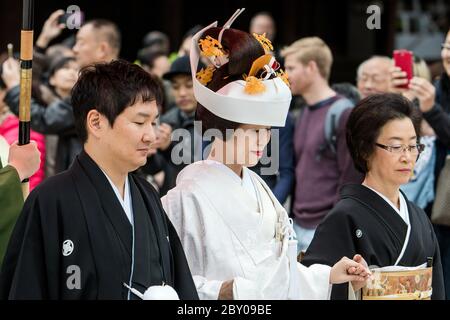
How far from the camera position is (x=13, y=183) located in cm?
448

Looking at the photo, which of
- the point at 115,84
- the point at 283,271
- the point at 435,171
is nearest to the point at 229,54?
the point at 115,84

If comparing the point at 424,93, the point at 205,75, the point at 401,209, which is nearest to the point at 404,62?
the point at 424,93

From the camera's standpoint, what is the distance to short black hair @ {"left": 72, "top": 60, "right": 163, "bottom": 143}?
4066 millimetres

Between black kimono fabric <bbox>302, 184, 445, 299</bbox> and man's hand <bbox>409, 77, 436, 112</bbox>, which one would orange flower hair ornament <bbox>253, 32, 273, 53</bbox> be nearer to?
black kimono fabric <bbox>302, 184, 445, 299</bbox>

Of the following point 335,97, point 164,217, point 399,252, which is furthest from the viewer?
point 335,97

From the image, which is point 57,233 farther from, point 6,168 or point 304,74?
point 304,74

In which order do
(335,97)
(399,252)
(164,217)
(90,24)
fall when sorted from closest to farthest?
(164,217) < (399,252) < (335,97) < (90,24)

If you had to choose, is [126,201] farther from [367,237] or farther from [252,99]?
[367,237]

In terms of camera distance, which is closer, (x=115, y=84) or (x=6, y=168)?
(x=115, y=84)

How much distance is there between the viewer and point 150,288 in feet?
12.9

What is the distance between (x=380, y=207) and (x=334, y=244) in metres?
0.35

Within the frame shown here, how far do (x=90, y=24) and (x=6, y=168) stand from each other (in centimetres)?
437

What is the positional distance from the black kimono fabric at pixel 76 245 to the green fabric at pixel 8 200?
50 cm

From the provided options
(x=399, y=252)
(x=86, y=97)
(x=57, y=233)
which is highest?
(x=86, y=97)
